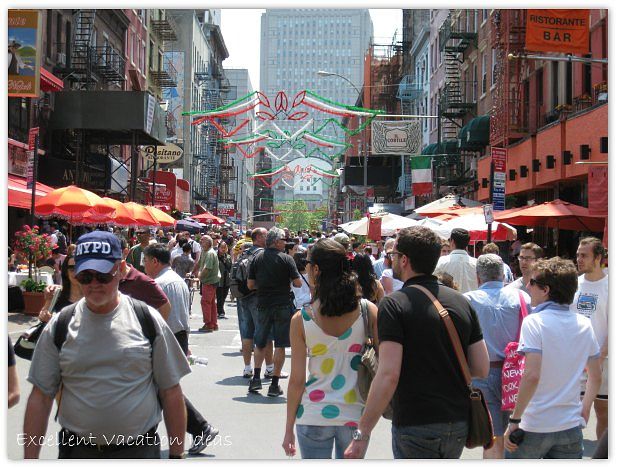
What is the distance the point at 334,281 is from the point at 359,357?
0.49 metres

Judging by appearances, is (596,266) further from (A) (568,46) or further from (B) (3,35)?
(A) (568,46)

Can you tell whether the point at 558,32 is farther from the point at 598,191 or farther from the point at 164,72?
the point at 164,72

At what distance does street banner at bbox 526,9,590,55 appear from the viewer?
18.7m

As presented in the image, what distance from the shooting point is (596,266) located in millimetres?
7199

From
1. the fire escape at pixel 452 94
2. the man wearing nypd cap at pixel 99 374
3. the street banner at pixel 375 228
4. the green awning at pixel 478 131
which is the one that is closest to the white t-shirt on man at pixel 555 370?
the man wearing nypd cap at pixel 99 374

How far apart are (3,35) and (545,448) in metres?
4.92

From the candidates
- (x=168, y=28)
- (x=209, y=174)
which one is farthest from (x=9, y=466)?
(x=209, y=174)

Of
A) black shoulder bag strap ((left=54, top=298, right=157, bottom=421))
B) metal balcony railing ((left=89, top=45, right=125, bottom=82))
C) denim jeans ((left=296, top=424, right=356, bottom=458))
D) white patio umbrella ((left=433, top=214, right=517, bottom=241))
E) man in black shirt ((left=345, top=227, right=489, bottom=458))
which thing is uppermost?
metal balcony railing ((left=89, top=45, right=125, bottom=82))

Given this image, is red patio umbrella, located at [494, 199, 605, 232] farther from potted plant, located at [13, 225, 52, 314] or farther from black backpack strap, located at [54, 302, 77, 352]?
black backpack strap, located at [54, 302, 77, 352]

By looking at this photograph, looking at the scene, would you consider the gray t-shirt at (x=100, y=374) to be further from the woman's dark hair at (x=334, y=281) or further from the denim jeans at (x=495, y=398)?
the denim jeans at (x=495, y=398)

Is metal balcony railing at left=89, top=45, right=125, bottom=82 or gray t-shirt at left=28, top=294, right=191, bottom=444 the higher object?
metal balcony railing at left=89, top=45, right=125, bottom=82

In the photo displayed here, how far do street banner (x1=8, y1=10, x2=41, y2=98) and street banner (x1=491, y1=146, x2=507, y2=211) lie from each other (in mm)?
9647

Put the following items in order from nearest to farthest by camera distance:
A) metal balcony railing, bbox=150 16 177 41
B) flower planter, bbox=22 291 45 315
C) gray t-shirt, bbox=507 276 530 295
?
gray t-shirt, bbox=507 276 530 295 → flower planter, bbox=22 291 45 315 → metal balcony railing, bbox=150 16 177 41

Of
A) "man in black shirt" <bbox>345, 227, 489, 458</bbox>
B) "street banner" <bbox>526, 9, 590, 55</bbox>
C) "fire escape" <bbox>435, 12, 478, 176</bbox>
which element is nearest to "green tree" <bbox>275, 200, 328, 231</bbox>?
"fire escape" <bbox>435, 12, 478, 176</bbox>
